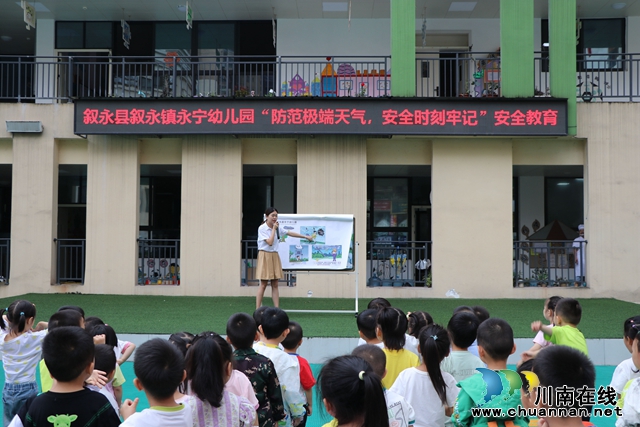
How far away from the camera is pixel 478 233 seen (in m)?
13.6

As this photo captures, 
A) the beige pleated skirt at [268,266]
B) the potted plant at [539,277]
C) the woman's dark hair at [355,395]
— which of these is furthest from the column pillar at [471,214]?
the woman's dark hair at [355,395]

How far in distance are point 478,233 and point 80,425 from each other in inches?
463

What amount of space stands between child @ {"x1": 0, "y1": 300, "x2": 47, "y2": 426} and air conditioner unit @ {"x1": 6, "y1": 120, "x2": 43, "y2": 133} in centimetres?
1013

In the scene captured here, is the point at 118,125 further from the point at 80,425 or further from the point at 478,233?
the point at 80,425

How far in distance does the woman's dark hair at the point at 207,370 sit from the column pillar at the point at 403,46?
11.0 metres

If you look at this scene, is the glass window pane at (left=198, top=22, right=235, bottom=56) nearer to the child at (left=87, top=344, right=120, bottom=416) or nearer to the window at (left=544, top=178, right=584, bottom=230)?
the window at (left=544, top=178, right=584, bottom=230)

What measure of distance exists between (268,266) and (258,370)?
659 cm

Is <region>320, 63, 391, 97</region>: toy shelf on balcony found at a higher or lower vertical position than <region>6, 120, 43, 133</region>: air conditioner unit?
higher

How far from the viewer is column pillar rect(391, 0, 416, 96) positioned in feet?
43.5

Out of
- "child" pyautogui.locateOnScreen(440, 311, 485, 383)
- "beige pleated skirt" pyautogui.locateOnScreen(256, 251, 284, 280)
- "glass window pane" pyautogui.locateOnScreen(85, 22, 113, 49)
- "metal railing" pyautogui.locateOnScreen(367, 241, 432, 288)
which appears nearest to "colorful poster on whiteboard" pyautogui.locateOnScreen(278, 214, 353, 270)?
"beige pleated skirt" pyautogui.locateOnScreen(256, 251, 284, 280)

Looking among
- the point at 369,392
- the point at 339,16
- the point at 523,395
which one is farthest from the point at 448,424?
the point at 339,16

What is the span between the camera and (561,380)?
2.59 metres

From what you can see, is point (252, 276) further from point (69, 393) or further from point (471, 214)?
point (69, 393)

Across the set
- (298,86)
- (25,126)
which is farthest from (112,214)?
(298,86)
